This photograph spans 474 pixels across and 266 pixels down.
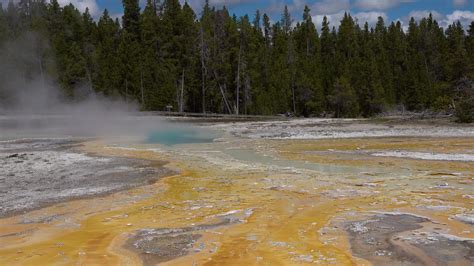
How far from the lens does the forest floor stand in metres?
6.36

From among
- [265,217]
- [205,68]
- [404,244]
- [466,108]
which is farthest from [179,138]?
[205,68]

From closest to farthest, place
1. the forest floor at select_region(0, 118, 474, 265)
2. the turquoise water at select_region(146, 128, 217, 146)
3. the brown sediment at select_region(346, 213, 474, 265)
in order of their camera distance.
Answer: the brown sediment at select_region(346, 213, 474, 265) < the forest floor at select_region(0, 118, 474, 265) < the turquoise water at select_region(146, 128, 217, 146)

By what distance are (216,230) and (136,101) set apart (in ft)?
168

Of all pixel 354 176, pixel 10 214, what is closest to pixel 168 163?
pixel 354 176

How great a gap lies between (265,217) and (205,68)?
161 ft

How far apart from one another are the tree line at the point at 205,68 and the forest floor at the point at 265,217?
1594 inches

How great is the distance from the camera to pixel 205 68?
186 ft

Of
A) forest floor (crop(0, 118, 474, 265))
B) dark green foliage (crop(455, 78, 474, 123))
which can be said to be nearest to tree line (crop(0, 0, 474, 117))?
dark green foliage (crop(455, 78, 474, 123))

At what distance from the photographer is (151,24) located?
67062mm

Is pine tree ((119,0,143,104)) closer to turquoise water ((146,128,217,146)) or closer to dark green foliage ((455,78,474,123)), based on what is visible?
turquoise water ((146,128,217,146))

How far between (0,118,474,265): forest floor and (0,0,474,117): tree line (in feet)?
133

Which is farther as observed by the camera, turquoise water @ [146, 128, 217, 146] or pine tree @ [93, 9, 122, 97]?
pine tree @ [93, 9, 122, 97]

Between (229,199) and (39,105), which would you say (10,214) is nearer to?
(229,199)

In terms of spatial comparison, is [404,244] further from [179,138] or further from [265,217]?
[179,138]
